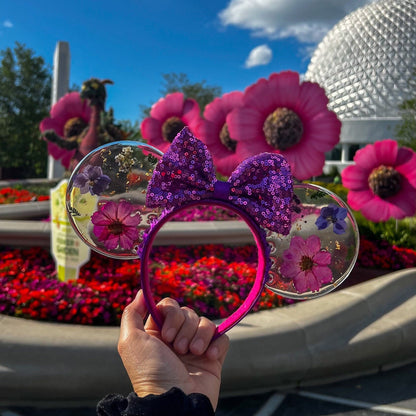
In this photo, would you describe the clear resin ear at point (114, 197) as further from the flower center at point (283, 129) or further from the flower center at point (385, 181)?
the flower center at point (385, 181)

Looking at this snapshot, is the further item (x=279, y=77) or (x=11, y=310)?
(x=279, y=77)

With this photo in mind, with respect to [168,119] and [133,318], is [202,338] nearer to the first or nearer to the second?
[133,318]

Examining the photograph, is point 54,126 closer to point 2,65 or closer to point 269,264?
point 269,264

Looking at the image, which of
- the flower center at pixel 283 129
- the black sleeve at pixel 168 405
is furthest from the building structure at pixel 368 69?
the black sleeve at pixel 168 405

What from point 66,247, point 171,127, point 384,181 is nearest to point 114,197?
point 66,247

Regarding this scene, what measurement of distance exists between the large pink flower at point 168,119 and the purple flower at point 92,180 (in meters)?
5.65

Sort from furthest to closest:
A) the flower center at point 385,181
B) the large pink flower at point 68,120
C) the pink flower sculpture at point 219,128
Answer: the large pink flower at point 68,120 < the pink flower sculpture at point 219,128 < the flower center at point 385,181

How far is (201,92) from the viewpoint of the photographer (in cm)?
3781

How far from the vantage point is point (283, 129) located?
4730 millimetres

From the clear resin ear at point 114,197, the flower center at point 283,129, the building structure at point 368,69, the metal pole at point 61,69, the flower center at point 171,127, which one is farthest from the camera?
the building structure at point 368,69

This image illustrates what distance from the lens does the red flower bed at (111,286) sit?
11.9ft

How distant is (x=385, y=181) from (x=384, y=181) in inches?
0.5

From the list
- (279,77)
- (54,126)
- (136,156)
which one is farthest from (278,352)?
(54,126)

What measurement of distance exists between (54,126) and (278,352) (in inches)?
314
